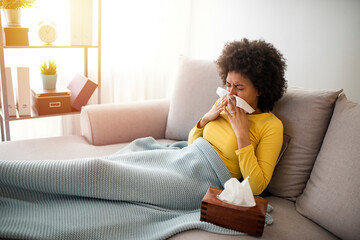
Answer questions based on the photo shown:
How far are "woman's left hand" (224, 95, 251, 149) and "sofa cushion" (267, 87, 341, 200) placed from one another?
8.9 inches

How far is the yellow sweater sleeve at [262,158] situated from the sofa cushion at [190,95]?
54 cm

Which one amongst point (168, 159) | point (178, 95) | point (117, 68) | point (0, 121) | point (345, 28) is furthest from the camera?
point (117, 68)

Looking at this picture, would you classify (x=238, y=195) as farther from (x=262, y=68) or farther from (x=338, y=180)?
(x=262, y=68)

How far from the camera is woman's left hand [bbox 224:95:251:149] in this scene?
4.83 feet

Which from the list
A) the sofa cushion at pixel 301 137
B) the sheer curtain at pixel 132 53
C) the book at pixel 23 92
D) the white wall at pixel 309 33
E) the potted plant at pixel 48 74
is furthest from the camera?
the sheer curtain at pixel 132 53

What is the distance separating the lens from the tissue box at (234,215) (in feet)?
4.01

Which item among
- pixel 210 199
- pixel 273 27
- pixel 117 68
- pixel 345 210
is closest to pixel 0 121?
pixel 117 68

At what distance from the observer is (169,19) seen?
2.84m

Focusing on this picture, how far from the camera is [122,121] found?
2053 millimetres

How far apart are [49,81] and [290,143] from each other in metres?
1.51

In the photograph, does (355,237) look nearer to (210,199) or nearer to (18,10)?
(210,199)

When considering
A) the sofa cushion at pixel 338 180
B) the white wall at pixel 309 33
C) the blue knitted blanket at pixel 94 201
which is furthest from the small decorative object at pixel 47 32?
the sofa cushion at pixel 338 180

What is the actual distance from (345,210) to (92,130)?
4.38 feet

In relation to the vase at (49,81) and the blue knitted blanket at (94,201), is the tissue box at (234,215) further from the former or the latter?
the vase at (49,81)
